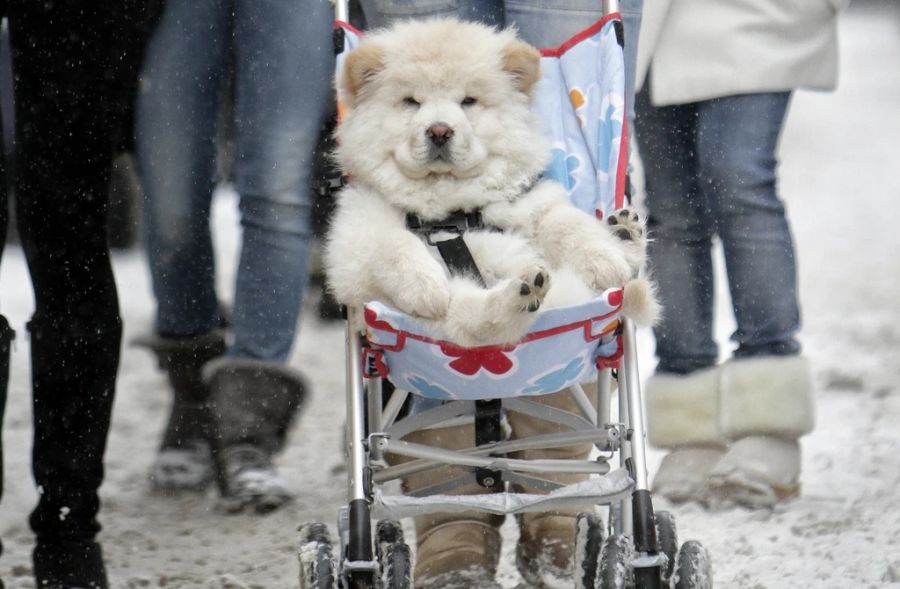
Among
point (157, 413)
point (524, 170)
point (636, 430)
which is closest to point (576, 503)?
point (636, 430)

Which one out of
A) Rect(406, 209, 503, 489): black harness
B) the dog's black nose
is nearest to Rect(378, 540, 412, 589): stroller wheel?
Rect(406, 209, 503, 489): black harness

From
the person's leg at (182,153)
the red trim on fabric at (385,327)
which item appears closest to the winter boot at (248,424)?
the person's leg at (182,153)

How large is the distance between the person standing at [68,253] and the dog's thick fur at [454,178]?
74cm

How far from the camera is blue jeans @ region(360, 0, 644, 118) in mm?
3252

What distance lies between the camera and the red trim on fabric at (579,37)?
307 cm

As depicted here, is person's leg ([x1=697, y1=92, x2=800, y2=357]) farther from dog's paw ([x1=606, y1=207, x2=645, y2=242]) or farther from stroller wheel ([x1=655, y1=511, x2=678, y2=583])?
stroller wheel ([x1=655, y1=511, x2=678, y2=583])

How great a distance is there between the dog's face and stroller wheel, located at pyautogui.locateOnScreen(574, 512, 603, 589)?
70cm

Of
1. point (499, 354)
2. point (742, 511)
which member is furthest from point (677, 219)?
point (499, 354)

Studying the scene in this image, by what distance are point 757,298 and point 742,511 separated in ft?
1.88

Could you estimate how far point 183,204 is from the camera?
396 centimetres

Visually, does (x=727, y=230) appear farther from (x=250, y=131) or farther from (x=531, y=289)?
(x=531, y=289)

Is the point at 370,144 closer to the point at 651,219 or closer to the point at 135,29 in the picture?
the point at 135,29

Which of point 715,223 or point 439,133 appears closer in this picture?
point 439,133

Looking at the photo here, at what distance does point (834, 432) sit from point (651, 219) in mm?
927
